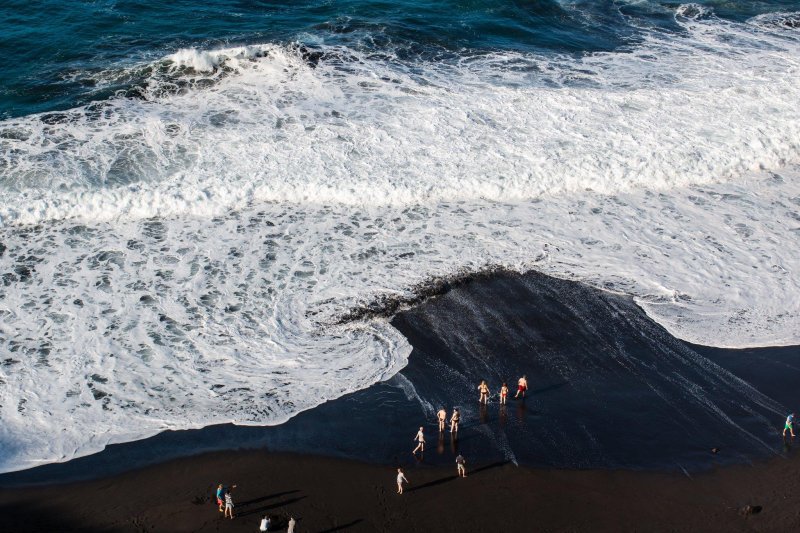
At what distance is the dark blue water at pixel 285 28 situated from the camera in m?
35.5

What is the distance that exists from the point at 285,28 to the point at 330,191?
16734mm

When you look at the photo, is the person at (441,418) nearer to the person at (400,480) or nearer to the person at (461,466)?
the person at (461,466)

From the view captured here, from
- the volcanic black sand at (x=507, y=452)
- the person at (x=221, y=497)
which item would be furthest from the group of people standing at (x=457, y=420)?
the person at (x=221, y=497)

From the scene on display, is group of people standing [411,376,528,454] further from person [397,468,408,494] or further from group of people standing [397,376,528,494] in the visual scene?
person [397,468,408,494]

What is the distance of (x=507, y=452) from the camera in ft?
58.4

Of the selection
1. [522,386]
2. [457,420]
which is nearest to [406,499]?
[457,420]

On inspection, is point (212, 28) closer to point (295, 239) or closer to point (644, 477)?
point (295, 239)

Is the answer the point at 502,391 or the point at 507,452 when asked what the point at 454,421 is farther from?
the point at 502,391

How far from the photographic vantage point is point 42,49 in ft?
120

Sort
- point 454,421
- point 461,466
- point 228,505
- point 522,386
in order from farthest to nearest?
point 522,386
point 454,421
point 461,466
point 228,505

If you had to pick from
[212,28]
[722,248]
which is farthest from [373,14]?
[722,248]

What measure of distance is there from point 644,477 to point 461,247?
10.4m

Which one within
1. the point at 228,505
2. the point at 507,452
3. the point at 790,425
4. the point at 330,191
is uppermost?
the point at 330,191

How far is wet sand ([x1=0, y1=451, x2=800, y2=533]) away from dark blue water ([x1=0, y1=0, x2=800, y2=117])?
22235 mm
